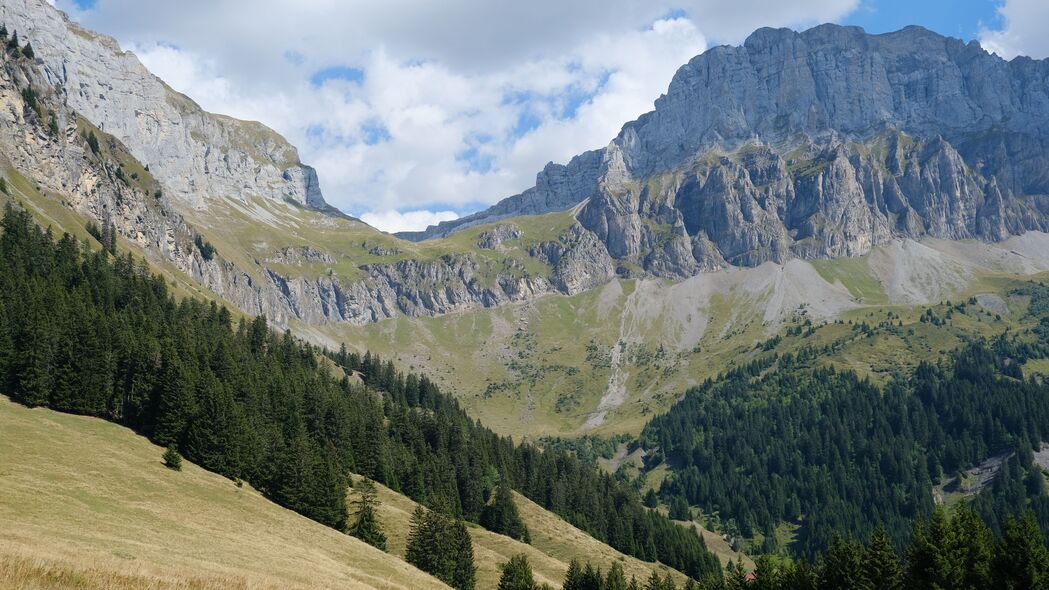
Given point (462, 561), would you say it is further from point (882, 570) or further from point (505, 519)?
point (882, 570)

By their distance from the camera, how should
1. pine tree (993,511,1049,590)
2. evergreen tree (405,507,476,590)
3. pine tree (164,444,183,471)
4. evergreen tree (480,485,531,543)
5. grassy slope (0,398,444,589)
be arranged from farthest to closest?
evergreen tree (480,485,531,543) → evergreen tree (405,507,476,590) → pine tree (164,444,183,471) → pine tree (993,511,1049,590) → grassy slope (0,398,444,589)

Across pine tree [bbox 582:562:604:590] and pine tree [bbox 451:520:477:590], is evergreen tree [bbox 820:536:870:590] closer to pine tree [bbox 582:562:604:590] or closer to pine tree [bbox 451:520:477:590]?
pine tree [bbox 582:562:604:590]

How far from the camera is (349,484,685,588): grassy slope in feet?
300

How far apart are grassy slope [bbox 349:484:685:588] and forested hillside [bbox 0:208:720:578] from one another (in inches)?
228

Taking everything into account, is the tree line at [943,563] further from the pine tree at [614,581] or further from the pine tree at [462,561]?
the pine tree at [614,581]

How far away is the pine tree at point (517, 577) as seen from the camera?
75.9 metres

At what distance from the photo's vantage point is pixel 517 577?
77375 millimetres

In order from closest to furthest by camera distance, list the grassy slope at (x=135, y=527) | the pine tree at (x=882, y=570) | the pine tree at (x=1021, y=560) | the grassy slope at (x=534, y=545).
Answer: the grassy slope at (x=135, y=527) → the pine tree at (x=1021, y=560) → the pine tree at (x=882, y=570) → the grassy slope at (x=534, y=545)

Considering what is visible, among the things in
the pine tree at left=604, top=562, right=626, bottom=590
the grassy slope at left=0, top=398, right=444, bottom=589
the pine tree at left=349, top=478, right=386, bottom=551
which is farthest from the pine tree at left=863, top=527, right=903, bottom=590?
the pine tree at left=349, top=478, right=386, bottom=551

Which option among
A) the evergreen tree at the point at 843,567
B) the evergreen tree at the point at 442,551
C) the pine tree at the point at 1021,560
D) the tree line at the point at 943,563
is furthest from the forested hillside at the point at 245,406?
the pine tree at the point at 1021,560

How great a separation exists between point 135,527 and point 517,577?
3802 centimetres

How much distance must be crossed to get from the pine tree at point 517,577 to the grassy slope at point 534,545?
25.2 ft

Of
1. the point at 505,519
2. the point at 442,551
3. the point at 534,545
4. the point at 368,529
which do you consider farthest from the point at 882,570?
the point at 505,519

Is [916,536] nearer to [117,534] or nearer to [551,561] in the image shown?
[551,561]
